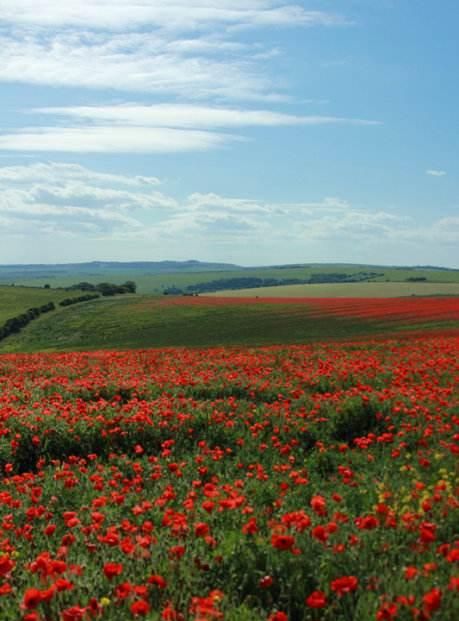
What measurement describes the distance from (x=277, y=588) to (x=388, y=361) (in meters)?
14.0

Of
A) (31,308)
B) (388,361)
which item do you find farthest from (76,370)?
(31,308)

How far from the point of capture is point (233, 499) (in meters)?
6.34

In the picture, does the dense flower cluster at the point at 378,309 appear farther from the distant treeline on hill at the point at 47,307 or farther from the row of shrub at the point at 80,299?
the distant treeline on hill at the point at 47,307

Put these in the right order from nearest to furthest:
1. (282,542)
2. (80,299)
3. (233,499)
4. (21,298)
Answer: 1. (282,542)
2. (233,499)
3. (80,299)
4. (21,298)

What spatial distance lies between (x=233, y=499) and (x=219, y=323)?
2172 inches

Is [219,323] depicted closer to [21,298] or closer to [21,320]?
[21,320]

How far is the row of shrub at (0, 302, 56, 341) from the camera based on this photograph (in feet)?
216

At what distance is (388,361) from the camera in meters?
18.5

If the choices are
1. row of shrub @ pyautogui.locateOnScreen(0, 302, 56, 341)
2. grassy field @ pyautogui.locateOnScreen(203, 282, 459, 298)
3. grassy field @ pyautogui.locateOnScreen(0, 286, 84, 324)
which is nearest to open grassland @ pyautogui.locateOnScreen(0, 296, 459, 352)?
row of shrub @ pyautogui.locateOnScreen(0, 302, 56, 341)

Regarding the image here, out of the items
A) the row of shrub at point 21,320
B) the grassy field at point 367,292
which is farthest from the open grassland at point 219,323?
the grassy field at point 367,292

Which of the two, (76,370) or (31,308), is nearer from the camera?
(76,370)

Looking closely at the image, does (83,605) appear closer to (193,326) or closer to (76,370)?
(76,370)

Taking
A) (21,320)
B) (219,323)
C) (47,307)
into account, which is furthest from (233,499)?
(47,307)

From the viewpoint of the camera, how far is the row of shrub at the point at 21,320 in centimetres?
6594
